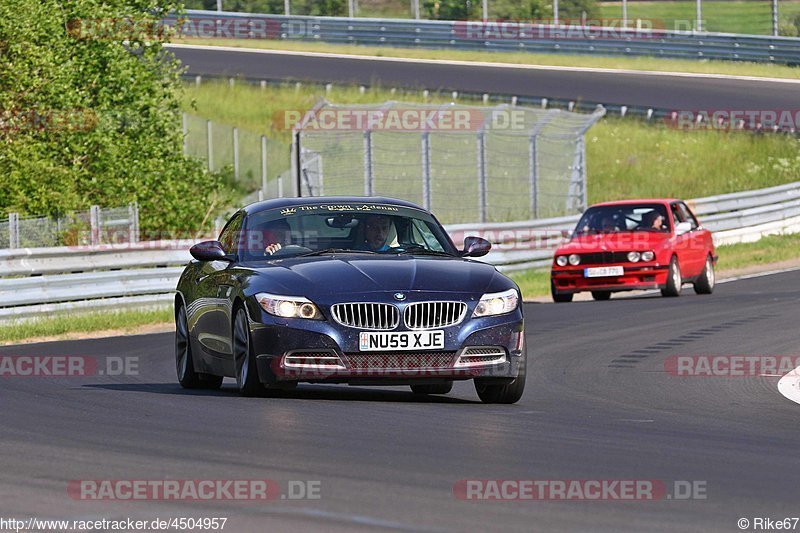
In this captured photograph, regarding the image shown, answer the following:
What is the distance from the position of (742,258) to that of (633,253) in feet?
27.9

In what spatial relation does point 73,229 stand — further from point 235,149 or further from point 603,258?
point 235,149

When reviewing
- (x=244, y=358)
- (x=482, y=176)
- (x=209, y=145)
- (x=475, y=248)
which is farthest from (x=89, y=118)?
(x=244, y=358)

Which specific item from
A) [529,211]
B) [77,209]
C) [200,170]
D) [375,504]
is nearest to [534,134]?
[529,211]

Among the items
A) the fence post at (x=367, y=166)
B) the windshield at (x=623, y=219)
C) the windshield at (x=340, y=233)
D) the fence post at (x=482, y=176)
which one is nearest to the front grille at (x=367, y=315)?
the windshield at (x=340, y=233)

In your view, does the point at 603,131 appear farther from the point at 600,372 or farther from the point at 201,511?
the point at 201,511

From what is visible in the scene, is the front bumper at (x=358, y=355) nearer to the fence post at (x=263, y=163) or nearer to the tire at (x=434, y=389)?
the tire at (x=434, y=389)

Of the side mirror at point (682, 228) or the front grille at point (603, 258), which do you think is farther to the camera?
the side mirror at point (682, 228)

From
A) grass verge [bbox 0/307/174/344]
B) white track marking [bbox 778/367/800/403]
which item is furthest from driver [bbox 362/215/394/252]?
grass verge [bbox 0/307/174/344]

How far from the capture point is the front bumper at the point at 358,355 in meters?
10.6

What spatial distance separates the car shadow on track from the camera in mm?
11445

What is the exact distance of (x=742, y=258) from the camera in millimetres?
31984

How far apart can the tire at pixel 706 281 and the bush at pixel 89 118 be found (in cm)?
856

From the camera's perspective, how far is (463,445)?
8.61m

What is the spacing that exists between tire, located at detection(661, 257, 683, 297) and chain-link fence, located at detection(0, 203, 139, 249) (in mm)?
7581
